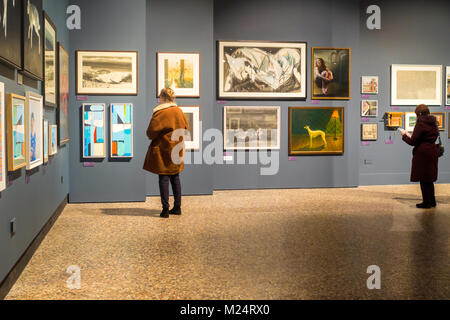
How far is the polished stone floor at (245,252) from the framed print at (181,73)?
239cm

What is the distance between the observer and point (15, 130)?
4125 mm

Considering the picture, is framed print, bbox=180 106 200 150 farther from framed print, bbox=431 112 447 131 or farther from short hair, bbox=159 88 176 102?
framed print, bbox=431 112 447 131

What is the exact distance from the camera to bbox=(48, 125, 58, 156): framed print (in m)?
6.21

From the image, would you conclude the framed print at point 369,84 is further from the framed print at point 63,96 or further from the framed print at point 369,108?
the framed print at point 63,96

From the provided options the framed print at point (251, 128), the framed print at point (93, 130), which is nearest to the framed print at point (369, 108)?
the framed print at point (251, 128)

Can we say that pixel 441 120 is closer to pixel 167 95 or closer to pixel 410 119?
pixel 410 119

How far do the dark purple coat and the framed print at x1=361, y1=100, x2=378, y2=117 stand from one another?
309 centimetres

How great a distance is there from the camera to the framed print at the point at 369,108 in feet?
36.6

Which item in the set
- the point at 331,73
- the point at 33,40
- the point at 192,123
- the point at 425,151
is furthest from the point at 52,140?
the point at 331,73

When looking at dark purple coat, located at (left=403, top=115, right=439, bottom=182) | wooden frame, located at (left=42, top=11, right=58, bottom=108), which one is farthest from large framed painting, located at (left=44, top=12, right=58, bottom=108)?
dark purple coat, located at (left=403, top=115, right=439, bottom=182)

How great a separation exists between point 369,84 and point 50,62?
7323 mm

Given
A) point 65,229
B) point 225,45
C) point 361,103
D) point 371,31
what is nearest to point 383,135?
point 361,103
